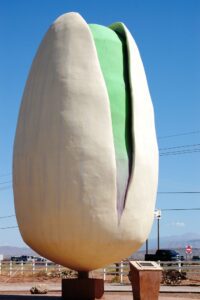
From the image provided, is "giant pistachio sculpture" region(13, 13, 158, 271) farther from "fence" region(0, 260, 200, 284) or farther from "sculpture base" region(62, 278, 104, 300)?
"fence" region(0, 260, 200, 284)

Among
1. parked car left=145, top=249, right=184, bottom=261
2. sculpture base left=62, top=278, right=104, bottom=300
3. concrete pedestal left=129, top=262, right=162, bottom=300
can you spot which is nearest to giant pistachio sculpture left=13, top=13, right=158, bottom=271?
sculpture base left=62, top=278, right=104, bottom=300

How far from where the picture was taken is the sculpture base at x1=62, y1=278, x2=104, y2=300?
13984mm

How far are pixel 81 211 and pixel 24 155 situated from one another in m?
2.05

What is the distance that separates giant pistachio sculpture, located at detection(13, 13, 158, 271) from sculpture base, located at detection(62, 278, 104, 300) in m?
0.37

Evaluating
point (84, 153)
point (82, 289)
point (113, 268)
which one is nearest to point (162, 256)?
point (113, 268)

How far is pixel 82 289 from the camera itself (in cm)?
1402

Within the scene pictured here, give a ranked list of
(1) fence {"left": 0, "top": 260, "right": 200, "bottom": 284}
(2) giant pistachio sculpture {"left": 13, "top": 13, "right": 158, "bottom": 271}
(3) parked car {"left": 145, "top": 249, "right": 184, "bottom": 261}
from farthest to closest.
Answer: (3) parked car {"left": 145, "top": 249, "right": 184, "bottom": 261}
(1) fence {"left": 0, "top": 260, "right": 200, "bottom": 284}
(2) giant pistachio sculpture {"left": 13, "top": 13, "right": 158, "bottom": 271}

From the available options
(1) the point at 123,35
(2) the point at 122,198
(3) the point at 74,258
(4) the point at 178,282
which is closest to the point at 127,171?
(2) the point at 122,198

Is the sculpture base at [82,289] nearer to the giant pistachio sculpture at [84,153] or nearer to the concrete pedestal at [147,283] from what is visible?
the giant pistachio sculpture at [84,153]

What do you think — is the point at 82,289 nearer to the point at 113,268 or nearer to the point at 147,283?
the point at 147,283

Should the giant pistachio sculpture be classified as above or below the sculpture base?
above

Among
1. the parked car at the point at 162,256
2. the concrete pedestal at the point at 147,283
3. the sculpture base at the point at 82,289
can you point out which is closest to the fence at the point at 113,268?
the parked car at the point at 162,256

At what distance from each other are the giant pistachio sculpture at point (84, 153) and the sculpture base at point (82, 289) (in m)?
0.37

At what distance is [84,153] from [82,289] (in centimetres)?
346
